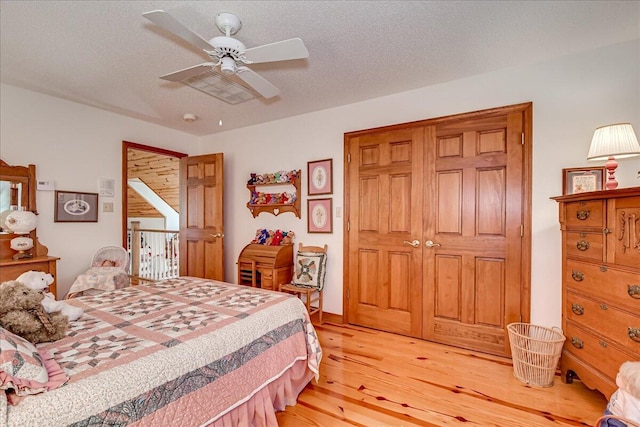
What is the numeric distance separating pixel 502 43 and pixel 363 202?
1765 millimetres

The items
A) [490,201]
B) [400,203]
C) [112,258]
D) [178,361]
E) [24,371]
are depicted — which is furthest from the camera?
[112,258]

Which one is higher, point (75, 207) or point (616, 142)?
point (616, 142)

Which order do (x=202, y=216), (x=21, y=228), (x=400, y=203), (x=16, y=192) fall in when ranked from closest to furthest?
(x=21, y=228) < (x=16, y=192) < (x=400, y=203) < (x=202, y=216)

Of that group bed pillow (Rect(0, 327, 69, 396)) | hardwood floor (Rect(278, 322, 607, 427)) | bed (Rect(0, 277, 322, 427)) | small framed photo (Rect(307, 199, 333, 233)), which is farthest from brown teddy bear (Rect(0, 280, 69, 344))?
small framed photo (Rect(307, 199, 333, 233))

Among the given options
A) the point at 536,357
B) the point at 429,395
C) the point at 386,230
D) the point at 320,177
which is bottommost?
the point at 429,395

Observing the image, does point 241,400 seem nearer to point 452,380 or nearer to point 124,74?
point 452,380

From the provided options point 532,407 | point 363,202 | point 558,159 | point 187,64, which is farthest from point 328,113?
point 532,407

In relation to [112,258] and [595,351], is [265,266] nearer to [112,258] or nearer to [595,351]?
[112,258]

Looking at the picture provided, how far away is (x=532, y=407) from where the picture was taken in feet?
6.03

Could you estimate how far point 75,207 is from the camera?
324 centimetres

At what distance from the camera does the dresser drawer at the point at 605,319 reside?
153 cm

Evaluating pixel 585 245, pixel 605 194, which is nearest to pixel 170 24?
pixel 605 194

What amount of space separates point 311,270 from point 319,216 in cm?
63

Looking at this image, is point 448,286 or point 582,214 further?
point 448,286
